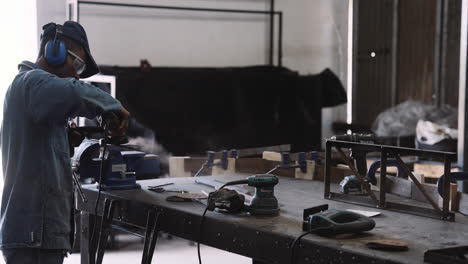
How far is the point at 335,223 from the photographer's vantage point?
73.5 inches

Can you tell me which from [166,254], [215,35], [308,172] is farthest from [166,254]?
[215,35]

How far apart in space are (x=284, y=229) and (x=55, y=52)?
0.95 metres

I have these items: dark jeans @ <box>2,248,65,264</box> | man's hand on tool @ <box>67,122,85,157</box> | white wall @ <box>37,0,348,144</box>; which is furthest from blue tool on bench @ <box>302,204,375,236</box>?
white wall @ <box>37,0,348,144</box>

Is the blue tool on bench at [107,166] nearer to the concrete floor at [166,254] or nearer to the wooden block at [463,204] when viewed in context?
the wooden block at [463,204]

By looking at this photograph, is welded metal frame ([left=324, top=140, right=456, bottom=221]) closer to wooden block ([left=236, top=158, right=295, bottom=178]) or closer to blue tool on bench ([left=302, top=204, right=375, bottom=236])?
blue tool on bench ([left=302, top=204, right=375, bottom=236])

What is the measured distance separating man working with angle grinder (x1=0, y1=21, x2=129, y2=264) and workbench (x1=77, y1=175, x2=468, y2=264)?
310 mm

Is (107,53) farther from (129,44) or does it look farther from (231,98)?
(231,98)

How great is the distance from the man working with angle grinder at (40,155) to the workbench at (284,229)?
0.31 metres

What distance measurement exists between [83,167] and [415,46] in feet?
13.3

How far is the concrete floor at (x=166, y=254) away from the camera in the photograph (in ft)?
14.2

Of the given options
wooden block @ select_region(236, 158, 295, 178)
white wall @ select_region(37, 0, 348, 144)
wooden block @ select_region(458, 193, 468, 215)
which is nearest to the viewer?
wooden block @ select_region(458, 193, 468, 215)

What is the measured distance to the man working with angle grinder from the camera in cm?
216

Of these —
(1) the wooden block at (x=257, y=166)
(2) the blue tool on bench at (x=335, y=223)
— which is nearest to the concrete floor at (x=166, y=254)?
(1) the wooden block at (x=257, y=166)

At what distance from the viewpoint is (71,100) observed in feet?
7.02
